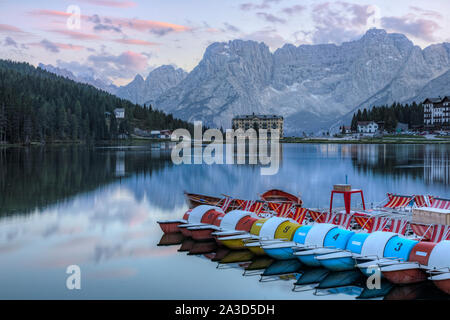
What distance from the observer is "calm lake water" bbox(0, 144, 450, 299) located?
21.3 metres

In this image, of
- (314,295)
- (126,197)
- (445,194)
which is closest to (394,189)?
(445,194)

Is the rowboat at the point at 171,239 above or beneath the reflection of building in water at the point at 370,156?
beneath

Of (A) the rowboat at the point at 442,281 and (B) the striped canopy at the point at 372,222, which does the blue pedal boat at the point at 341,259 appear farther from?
(B) the striped canopy at the point at 372,222

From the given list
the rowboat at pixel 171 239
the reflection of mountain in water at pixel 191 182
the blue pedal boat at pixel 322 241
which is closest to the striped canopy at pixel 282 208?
the rowboat at pixel 171 239

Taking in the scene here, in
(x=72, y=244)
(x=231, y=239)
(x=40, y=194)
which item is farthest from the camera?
(x=40, y=194)

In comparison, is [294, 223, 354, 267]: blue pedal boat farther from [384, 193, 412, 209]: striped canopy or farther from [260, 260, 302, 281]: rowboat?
[384, 193, 412, 209]: striped canopy

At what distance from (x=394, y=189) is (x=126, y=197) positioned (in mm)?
33569

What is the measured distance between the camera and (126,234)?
33.9 metres

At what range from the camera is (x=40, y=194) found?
173ft

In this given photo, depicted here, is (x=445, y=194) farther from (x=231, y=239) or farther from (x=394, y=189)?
(x=231, y=239)

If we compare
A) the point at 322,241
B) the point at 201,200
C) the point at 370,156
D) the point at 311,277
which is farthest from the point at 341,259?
the point at 370,156

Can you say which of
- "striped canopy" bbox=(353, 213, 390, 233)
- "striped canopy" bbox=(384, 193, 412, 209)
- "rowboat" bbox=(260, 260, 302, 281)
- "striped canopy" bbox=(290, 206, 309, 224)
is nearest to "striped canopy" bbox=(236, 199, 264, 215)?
"striped canopy" bbox=(290, 206, 309, 224)

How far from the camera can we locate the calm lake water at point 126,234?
70.0 ft
